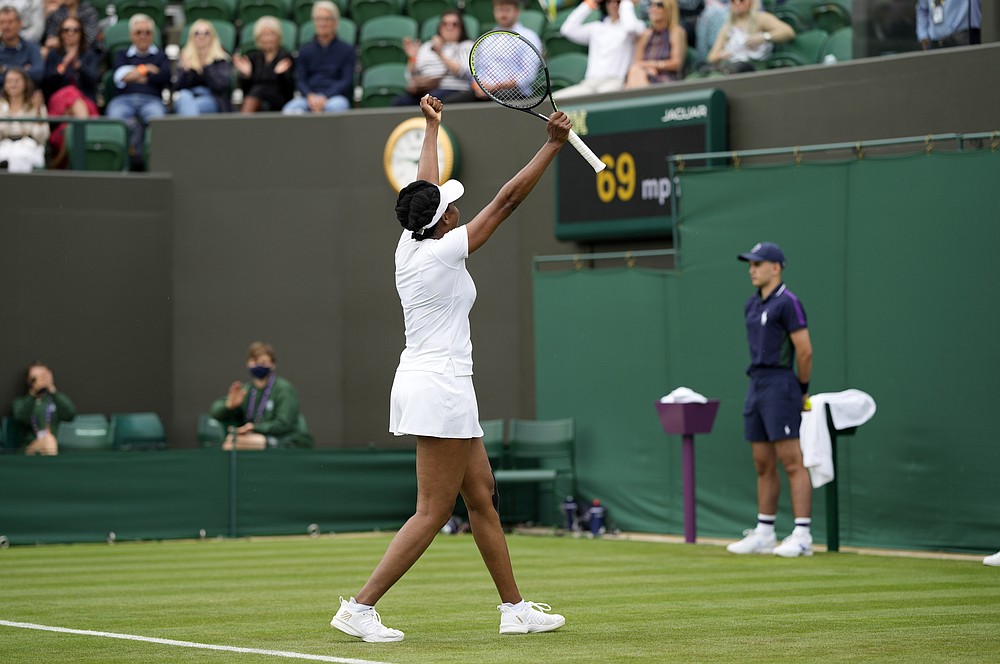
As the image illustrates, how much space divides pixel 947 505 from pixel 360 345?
317 inches

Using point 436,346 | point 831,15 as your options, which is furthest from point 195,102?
point 436,346

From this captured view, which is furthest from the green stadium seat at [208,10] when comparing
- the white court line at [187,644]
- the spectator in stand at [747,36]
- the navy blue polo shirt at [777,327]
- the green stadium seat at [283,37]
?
the white court line at [187,644]

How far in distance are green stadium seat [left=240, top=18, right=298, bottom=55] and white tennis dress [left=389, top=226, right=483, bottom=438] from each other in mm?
13075

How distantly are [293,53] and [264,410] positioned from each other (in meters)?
5.20

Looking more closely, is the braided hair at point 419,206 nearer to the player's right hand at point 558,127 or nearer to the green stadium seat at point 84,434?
the player's right hand at point 558,127

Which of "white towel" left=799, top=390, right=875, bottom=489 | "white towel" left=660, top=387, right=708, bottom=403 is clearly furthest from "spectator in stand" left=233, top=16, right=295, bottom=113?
"white towel" left=799, top=390, right=875, bottom=489

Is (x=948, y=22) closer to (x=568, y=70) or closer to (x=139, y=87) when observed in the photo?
(x=568, y=70)

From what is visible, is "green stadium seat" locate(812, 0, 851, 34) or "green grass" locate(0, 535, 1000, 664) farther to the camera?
"green stadium seat" locate(812, 0, 851, 34)

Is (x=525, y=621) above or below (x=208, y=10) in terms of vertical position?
below

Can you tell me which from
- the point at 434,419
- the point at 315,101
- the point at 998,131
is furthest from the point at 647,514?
the point at 434,419

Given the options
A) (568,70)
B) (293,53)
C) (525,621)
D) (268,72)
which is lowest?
(525,621)

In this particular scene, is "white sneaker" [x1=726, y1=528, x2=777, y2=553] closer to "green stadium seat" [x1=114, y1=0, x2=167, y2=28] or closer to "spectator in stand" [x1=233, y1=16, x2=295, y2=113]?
"spectator in stand" [x1=233, y1=16, x2=295, y2=113]

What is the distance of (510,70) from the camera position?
27.5 feet

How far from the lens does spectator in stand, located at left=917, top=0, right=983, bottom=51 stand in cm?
1322
